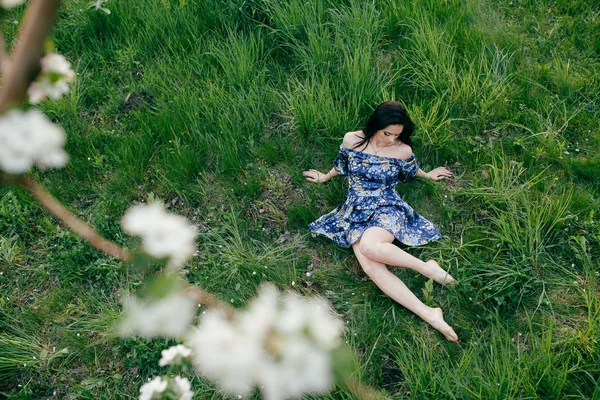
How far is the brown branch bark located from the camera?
16.5 inches

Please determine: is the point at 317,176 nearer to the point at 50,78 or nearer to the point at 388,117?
the point at 388,117

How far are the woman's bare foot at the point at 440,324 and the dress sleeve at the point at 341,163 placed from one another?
43.1 inches

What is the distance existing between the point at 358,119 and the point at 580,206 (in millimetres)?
1556

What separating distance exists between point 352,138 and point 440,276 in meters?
1.07

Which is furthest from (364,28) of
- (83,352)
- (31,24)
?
(31,24)

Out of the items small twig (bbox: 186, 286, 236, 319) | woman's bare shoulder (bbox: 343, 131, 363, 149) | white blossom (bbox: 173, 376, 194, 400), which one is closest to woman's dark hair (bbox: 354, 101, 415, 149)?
woman's bare shoulder (bbox: 343, 131, 363, 149)

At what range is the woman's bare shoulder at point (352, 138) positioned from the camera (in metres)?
3.05

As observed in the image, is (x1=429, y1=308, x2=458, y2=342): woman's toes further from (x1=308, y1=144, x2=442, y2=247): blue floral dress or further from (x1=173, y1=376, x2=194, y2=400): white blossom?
(x1=173, y1=376, x2=194, y2=400): white blossom

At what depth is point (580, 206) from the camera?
9.37 feet

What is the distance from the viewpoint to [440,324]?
2578mm

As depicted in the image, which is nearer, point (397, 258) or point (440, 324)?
point (440, 324)

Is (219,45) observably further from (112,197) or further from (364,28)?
(112,197)

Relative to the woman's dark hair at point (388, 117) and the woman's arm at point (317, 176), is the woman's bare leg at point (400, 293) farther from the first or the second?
the woman's dark hair at point (388, 117)

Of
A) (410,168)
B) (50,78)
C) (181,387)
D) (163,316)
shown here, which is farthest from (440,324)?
(50,78)
